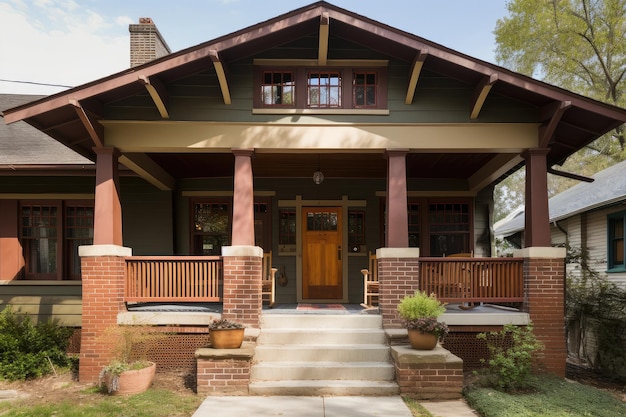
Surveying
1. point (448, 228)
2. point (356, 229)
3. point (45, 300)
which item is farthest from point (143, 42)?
point (448, 228)

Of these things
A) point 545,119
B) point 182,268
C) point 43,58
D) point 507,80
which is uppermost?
point 43,58

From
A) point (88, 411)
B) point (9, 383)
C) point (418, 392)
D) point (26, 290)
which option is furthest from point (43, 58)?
point (418, 392)

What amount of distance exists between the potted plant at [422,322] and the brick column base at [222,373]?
6.95 ft

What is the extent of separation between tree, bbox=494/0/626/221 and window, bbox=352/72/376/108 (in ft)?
49.7

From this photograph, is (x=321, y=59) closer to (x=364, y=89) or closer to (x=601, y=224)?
(x=364, y=89)

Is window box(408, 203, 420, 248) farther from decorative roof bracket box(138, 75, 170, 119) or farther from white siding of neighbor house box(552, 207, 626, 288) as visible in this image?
decorative roof bracket box(138, 75, 170, 119)

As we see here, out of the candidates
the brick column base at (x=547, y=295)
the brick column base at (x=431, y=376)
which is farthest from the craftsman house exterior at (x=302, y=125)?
the brick column base at (x=431, y=376)

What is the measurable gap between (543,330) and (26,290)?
929cm

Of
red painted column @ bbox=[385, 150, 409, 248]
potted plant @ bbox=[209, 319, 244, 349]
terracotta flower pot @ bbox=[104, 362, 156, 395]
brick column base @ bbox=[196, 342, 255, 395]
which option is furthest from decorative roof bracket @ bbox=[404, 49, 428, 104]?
terracotta flower pot @ bbox=[104, 362, 156, 395]

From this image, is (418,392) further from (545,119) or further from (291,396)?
(545,119)

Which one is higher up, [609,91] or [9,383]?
[609,91]

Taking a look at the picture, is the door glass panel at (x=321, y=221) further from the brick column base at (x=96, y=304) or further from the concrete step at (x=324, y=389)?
the concrete step at (x=324, y=389)

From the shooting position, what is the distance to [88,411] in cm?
535

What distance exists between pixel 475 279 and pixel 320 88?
385 centimetres
